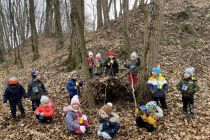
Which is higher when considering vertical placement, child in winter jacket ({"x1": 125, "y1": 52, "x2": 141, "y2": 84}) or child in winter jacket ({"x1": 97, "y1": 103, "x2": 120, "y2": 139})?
child in winter jacket ({"x1": 125, "y1": 52, "x2": 141, "y2": 84})

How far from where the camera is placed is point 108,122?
7145 mm

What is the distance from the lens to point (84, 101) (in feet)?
32.0

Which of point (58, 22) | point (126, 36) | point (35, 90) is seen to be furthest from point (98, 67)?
point (58, 22)

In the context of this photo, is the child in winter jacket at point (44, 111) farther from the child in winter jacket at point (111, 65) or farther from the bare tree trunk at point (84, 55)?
the child in winter jacket at point (111, 65)

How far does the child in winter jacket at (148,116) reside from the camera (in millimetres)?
7465

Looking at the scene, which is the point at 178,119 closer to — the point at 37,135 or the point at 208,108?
the point at 208,108

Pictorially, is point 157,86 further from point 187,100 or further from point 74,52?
point 74,52

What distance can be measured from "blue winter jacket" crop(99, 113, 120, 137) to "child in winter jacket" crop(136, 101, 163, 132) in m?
0.75

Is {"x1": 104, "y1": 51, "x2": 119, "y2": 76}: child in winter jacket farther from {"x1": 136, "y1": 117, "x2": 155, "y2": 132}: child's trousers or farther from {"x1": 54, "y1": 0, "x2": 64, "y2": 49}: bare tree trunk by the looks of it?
{"x1": 54, "y1": 0, "x2": 64, "y2": 49}: bare tree trunk

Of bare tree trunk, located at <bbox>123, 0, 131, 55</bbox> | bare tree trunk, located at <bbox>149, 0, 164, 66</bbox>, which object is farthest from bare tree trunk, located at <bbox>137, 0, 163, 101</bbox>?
bare tree trunk, located at <bbox>123, 0, 131, 55</bbox>

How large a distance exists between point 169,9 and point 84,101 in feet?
41.8

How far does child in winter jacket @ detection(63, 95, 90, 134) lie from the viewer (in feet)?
24.0

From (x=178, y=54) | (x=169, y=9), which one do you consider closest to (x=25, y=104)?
(x=178, y=54)

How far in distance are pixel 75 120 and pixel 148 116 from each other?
1.91 metres
